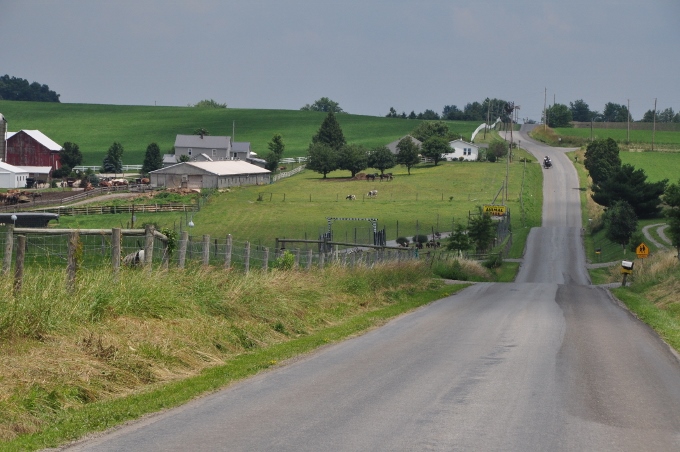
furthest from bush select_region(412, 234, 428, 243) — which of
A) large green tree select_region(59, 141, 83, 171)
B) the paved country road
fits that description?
large green tree select_region(59, 141, 83, 171)

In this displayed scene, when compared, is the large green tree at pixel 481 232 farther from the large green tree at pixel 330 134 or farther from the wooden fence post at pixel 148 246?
the large green tree at pixel 330 134

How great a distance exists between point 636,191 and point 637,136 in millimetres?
101975

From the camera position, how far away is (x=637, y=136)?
598 feet

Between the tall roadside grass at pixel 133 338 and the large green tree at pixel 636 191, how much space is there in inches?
2765

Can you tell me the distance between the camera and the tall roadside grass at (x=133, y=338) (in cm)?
1058

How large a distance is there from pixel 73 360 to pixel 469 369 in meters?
5.99

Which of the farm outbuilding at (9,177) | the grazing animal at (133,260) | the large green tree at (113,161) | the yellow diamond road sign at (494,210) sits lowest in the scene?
the grazing animal at (133,260)

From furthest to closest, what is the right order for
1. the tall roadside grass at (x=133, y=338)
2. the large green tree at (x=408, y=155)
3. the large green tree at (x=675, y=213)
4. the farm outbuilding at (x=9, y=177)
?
the large green tree at (x=408, y=155) < the farm outbuilding at (x=9, y=177) < the large green tree at (x=675, y=213) < the tall roadside grass at (x=133, y=338)

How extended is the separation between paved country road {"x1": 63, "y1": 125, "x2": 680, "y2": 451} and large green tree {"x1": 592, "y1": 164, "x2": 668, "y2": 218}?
68488 mm

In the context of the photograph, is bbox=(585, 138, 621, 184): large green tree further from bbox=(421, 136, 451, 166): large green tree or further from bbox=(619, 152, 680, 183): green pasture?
bbox=(421, 136, 451, 166): large green tree

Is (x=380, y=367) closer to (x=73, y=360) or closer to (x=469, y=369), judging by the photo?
(x=469, y=369)

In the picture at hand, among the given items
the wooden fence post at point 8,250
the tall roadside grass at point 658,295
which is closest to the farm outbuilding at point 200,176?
the tall roadside grass at point 658,295

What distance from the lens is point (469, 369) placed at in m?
14.2

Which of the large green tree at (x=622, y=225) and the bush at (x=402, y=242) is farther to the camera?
the large green tree at (x=622, y=225)
